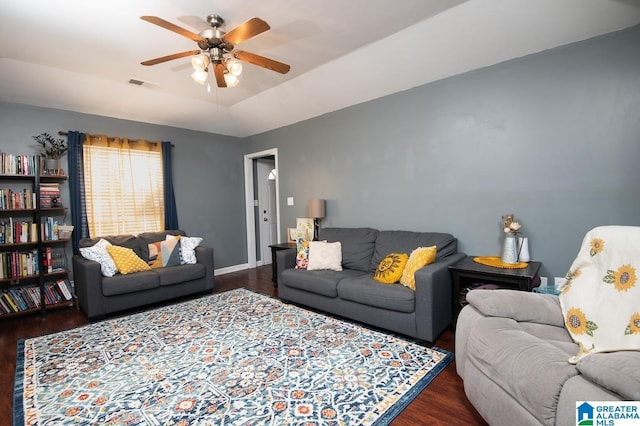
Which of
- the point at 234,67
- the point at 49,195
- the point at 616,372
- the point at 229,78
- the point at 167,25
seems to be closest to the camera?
the point at 616,372

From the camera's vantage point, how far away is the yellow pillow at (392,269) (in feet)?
9.73

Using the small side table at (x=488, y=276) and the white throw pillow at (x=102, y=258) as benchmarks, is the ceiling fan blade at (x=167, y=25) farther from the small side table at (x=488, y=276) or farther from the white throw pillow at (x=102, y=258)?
the small side table at (x=488, y=276)

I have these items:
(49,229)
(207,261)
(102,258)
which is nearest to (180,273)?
(207,261)

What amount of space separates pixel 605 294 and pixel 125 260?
14.3 ft

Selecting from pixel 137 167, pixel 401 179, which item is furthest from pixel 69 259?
pixel 401 179

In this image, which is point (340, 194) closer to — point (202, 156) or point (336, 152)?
point (336, 152)

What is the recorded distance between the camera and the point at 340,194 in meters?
4.48

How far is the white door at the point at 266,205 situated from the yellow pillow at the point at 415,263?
3.79 metres

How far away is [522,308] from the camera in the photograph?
183cm

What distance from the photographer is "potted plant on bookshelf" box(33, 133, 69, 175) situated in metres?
3.79

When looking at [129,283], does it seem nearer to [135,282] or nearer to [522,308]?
[135,282]

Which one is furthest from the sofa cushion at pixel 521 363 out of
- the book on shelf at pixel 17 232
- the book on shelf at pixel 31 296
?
the book on shelf at pixel 17 232

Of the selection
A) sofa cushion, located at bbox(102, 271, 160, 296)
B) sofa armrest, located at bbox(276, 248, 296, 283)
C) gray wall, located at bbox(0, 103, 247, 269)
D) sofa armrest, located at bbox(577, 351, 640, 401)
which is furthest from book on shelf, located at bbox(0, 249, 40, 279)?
sofa armrest, located at bbox(577, 351, 640, 401)

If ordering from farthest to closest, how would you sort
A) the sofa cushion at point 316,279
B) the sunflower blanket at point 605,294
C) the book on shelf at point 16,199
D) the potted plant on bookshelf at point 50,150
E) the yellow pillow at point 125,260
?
the potted plant on bookshelf at point 50,150
the yellow pillow at point 125,260
the book on shelf at point 16,199
the sofa cushion at point 316,279
the sunflower blanket at point 605,294
